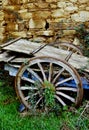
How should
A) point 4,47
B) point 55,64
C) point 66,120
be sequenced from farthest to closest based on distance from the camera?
1. point 4,47
2. point 55,64
3. point 66,120

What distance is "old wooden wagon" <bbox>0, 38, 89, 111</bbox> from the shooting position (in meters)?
5.27

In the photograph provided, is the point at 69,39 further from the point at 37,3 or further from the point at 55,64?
the point at 55,64

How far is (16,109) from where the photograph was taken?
221 inches

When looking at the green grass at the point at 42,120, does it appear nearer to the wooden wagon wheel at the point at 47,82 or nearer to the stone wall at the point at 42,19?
the wooden wagon wheel at the point at 47,82

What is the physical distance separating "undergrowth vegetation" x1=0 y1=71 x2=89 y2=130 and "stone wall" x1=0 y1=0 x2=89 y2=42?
215 cm

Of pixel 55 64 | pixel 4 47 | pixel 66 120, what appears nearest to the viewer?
pixel 66 120

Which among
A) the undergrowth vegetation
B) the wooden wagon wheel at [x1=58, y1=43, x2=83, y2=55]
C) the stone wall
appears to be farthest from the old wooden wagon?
the stone wall

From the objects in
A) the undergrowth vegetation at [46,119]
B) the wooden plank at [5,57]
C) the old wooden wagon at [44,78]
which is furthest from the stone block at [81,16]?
the undergrowth vegetation at [46,119]

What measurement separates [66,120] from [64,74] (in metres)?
0.81

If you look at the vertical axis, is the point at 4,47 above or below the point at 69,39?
above

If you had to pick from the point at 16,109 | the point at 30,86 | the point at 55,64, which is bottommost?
the point at 16,109

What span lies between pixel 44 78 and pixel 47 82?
115 millimetres

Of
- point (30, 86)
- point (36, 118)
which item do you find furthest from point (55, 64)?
point (36, 118)

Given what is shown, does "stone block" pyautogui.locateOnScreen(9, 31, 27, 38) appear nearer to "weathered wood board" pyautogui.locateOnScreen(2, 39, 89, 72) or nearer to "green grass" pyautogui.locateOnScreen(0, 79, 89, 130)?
"weathered wood board" pyautogui.locateOnScreen(2, 39, 89, 72)
